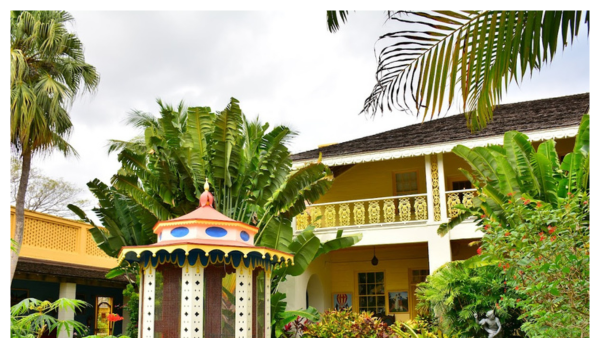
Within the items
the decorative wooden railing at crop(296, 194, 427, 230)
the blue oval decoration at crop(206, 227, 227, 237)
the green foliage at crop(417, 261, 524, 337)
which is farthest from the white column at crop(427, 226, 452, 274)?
→ the blue oval decoration at crop(206, 227, 227, 237)

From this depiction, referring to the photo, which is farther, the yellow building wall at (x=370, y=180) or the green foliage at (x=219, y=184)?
the yellow building wall at (x=370, y=180)

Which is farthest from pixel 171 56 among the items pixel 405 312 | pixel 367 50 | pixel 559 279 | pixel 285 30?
pixel 405 312

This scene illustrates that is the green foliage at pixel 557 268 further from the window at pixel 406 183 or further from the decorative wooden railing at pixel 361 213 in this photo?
the window at pixel 406 183

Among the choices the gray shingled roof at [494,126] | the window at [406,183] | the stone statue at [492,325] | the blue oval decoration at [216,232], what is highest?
the gray shingled roof at [494,126]

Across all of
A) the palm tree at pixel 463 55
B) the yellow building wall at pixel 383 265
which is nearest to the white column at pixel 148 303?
the palm tree at pixel 463 55

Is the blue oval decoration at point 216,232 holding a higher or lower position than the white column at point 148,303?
higher

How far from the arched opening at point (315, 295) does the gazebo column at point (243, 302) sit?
8841mm

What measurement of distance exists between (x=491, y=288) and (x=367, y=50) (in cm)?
668

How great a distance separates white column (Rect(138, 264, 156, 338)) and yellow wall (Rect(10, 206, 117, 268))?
719 cm

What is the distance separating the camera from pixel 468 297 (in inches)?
412

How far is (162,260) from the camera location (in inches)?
312

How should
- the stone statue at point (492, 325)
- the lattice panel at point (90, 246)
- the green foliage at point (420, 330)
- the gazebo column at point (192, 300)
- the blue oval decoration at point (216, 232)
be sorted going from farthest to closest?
the lattice panel at point (90, 246) < the green foliage at point (420, 330) < the stone statue at point (492, 325) < the blue oval decoration at point (216, 232) < the gazebo column at point (192, 300)

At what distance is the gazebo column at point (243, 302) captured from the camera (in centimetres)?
784

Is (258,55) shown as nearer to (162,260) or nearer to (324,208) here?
(162,260)
